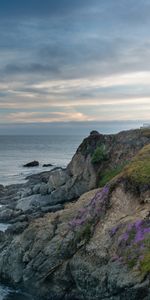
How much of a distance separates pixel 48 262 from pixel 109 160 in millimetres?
28714

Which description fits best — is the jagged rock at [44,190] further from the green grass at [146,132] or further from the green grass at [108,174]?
the green grass at [146,132]

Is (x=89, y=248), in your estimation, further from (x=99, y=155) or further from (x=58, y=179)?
(x=58, y=179)

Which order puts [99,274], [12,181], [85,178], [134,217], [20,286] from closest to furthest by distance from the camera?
[99,274] < [134,217] < [20,286] < [85,178] < [12,181]

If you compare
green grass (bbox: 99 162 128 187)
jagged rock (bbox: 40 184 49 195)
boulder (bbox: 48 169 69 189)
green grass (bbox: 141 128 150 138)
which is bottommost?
jagged rock (bbox: 40 184 49 195)

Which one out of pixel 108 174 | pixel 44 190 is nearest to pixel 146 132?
pixel 108 174

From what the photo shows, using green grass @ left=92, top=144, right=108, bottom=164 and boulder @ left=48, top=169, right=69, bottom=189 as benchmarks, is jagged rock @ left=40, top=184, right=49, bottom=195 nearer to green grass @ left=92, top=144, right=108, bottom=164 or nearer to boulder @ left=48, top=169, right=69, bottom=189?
boulder @ left=48, top=169, right=69, bottom=189

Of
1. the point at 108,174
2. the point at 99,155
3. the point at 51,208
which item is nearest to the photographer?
the point at 51,208

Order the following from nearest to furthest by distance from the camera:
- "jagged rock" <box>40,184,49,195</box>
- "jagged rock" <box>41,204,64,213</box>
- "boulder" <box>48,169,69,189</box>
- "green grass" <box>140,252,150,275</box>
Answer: "green grass" <box>140,252,150,275</box> → "jagged rock" <box>41,204,64,213</box> → "boulder" <box>48,169,69,189</box> → "jagged rock" <box>40,184,49,195</box>

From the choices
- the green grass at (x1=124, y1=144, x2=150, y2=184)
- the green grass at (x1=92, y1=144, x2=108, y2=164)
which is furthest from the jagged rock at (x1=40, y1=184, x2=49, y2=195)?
the green grass at (x1=124, y1=144, x2=150, y2=184)

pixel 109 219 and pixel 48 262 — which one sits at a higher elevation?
pixel 109 219

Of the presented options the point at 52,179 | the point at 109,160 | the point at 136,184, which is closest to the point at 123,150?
the point at 109,160

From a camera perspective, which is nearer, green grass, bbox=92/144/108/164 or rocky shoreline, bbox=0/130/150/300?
rocky shoreline, bbox=0/130/150/300

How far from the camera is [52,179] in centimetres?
6769

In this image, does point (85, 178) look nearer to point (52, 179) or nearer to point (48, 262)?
point (52, 179)
